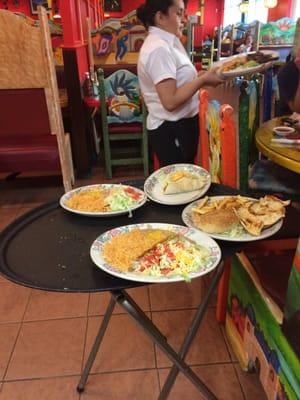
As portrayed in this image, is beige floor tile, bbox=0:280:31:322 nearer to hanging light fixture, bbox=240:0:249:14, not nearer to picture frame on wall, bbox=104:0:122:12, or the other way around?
hanging light fixture, bbox=240:0:249:14

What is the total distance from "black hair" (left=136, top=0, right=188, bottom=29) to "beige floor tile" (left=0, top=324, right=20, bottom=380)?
177cm

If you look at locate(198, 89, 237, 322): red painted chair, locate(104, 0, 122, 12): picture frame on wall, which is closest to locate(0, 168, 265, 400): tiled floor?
locate(198, 89, 237, 322): red painted chair

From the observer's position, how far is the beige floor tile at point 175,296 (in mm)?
1914

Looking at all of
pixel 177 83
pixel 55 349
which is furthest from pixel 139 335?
pixel 177 83

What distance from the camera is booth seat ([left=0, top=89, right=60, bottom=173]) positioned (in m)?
3.12

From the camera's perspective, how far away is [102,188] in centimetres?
130

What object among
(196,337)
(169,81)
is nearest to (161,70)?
(169,81)

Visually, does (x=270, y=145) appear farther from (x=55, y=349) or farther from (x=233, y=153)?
(x=55, y=349)

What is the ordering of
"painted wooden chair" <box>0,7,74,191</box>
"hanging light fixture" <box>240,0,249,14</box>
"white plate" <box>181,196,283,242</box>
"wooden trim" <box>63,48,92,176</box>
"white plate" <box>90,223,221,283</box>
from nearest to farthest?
"white plate" <box>90,223,221,283</box> → "white plate" <box>181,196,283,242</box> → "painted wooden chair" <box>0,7,74,191</box> → "wooden trim" <box>63,48,92,176</box> → "hanging light fixture" <box>240,0,249,14</box>

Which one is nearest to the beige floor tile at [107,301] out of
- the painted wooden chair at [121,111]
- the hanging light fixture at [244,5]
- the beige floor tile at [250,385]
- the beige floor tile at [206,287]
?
the beige floor tile at [206,287]

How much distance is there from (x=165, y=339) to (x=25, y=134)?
2942 mm

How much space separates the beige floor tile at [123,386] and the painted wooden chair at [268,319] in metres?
0.40

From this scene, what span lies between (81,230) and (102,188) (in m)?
0.28

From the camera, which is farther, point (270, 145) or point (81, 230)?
point (270, 145)
